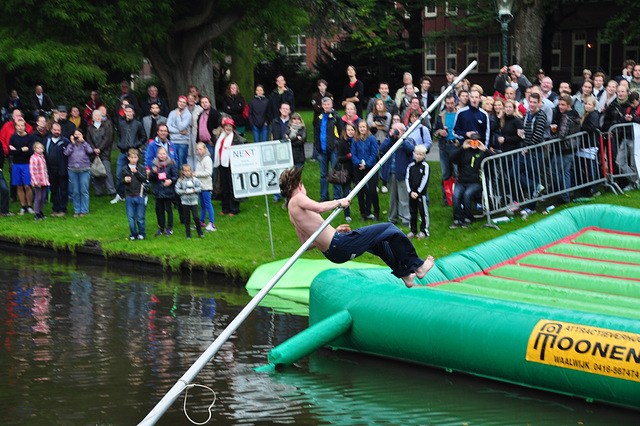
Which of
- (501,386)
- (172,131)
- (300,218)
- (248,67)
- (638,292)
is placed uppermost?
(248,67)

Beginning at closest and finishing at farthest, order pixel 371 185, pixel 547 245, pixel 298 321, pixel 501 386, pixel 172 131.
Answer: pixel 501 386, pixel 298 321, pixel 547 245, pixel 371 185, pixel 172 131

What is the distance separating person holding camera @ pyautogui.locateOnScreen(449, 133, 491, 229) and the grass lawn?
11.2 inches

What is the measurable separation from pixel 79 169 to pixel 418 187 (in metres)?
7.88

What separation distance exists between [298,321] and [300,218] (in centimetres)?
257

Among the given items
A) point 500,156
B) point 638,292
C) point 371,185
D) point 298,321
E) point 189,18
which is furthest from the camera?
point 189,18

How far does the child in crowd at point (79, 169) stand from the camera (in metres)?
18.3

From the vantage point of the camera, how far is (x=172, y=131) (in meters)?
18.4

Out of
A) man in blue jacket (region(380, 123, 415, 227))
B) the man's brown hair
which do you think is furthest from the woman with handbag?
the man's brown hair

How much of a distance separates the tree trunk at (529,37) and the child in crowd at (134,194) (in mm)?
13719

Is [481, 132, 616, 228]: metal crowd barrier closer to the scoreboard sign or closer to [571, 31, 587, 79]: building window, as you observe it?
the scoreboard sign

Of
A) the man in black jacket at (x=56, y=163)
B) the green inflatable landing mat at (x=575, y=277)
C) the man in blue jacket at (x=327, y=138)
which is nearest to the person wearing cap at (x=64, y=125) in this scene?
the man in black jacket at (x=56, y=163)

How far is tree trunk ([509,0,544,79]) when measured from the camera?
25.5 m

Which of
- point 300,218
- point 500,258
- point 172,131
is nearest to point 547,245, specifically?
point 500,258

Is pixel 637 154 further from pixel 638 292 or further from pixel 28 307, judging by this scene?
pixel 28 307
